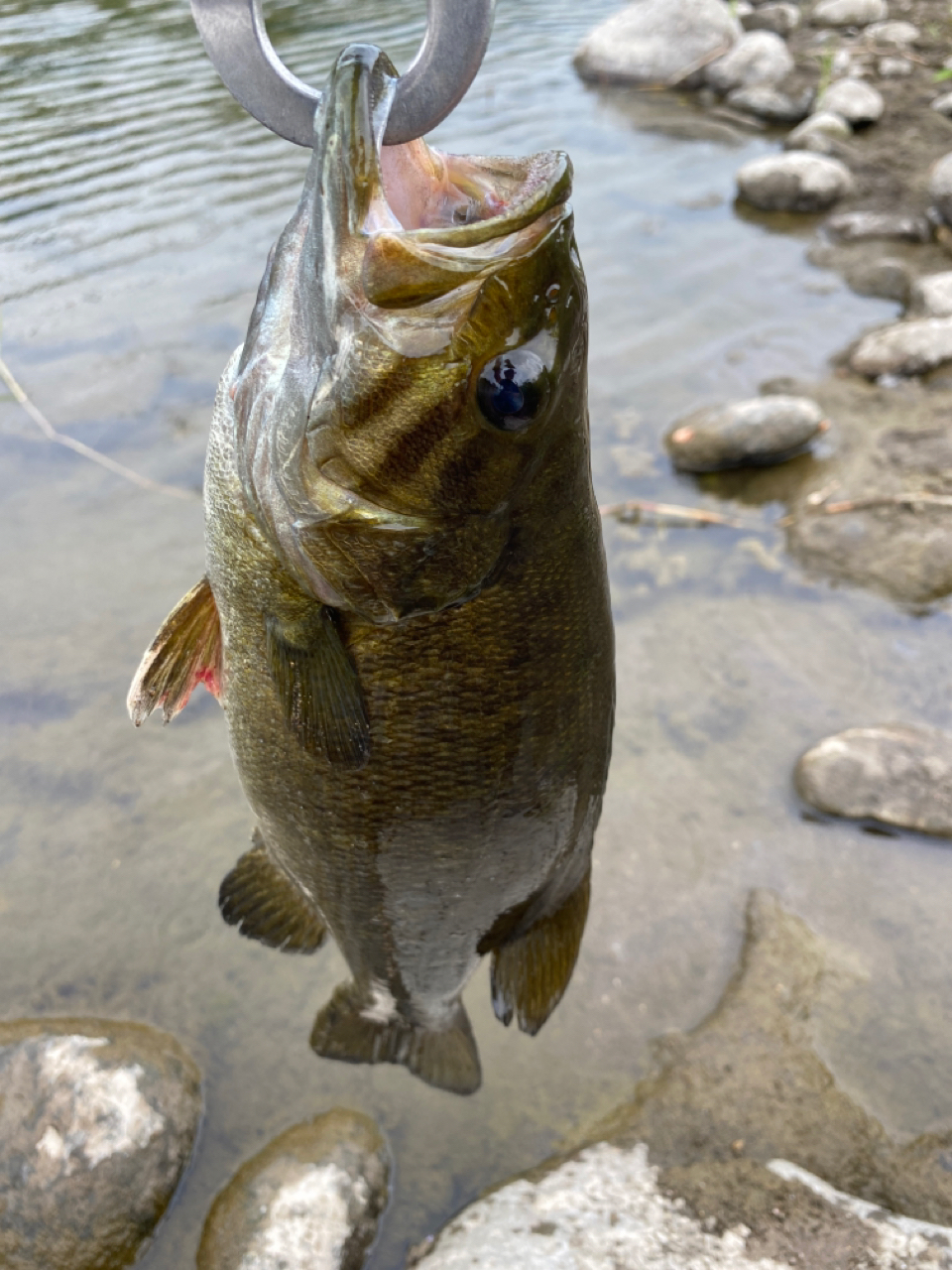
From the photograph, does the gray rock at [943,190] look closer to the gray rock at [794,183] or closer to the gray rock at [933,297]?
the gray rock at [794,183]

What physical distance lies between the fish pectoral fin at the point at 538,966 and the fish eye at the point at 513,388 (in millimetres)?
1297

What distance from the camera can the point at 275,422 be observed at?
1.63 metres

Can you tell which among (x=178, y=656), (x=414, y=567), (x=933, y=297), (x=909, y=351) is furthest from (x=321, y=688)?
(x=933, y=297)

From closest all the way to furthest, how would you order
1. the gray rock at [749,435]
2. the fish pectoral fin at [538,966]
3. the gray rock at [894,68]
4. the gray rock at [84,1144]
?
the fish pectoral fin at [538,966]
the gray rock at [84,1144]
the gray rock at [749,435]
the gray rock at [894,68]

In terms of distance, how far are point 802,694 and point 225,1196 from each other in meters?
3.59

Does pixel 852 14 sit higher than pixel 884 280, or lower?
higher

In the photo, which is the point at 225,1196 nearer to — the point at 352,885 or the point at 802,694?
the point at 352,885

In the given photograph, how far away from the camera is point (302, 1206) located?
10.3 ft

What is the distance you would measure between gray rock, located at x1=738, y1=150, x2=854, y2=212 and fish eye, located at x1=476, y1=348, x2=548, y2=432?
10.5 m

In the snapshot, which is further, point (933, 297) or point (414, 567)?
point (933, 297)

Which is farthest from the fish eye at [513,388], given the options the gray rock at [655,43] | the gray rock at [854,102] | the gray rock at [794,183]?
the gray rock at [655,43]

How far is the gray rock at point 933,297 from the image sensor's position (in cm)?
787

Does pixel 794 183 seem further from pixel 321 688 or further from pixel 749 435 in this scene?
pixel 321 688

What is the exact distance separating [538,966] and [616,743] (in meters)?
2.62
